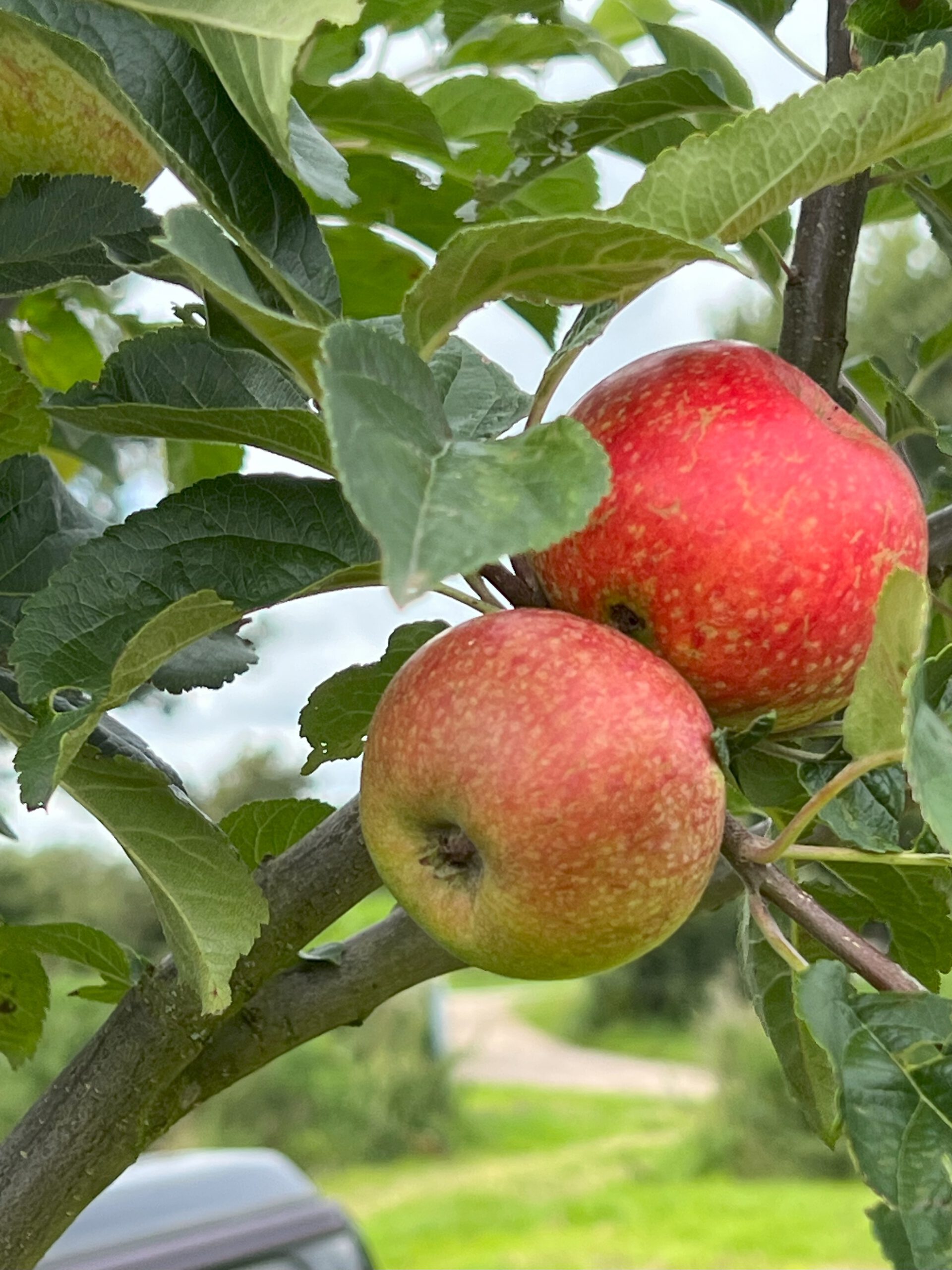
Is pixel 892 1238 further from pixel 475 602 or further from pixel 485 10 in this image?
pixel 485 10

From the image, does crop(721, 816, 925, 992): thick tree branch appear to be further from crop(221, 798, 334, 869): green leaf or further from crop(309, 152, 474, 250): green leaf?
crop(309, 152, 474, 250): green leaf

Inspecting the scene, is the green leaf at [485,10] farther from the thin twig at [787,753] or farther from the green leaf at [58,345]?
the thin twig at [787,753]

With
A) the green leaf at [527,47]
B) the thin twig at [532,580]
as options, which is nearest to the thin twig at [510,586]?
the thin twig at [532,580]

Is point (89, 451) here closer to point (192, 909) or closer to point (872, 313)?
point (192, 909)

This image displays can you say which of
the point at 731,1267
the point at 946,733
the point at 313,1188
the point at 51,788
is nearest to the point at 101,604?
the point at 51,788

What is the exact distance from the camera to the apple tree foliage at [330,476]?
1.31 feet

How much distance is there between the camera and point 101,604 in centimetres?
48

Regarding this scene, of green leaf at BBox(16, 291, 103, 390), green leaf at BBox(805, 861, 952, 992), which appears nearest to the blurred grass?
green leaf at BBox(16, 291, 103, 390)

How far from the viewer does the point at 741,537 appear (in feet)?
1.51

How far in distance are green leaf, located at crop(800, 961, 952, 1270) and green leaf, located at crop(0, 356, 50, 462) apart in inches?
15.3

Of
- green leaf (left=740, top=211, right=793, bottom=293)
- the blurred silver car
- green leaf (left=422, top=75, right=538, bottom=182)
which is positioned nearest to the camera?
green leaf (left=740, top=211, right=793, bottom=293)

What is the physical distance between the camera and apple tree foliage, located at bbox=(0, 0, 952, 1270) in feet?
1.31

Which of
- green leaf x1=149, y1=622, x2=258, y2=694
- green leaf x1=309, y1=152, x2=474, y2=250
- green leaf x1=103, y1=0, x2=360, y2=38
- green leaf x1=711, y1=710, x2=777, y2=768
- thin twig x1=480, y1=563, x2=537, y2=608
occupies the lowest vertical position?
green leaf x1=149, y1=622, x2=258, y2=694

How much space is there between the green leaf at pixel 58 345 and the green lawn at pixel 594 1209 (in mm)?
5457
